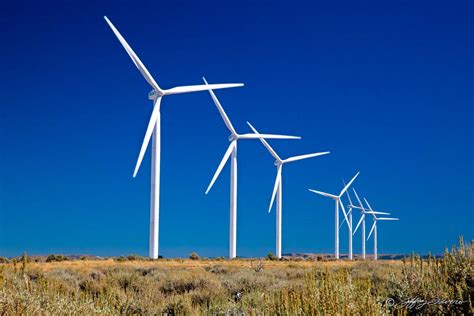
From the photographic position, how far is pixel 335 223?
88500 mm

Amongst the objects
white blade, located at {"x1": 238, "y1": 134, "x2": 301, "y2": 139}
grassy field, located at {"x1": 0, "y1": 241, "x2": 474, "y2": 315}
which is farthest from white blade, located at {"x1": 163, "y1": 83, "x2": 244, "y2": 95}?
grassy field, located at {"x1": 0, "y1": 241, "x2": 474, "y2": 315}

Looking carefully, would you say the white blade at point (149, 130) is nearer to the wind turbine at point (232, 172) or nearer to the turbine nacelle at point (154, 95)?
the turbine nacelle at point (154, 95)

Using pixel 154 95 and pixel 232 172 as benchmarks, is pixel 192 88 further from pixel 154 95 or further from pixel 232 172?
pixel 232 172

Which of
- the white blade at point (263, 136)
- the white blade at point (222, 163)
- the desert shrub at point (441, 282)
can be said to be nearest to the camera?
the desert shrub at point (441, 282)

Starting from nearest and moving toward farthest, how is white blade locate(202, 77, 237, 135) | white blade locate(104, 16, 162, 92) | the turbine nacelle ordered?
white blade locate(104, 16, 162, 92) < the turbine nacelle < white blade locate(202, 77, 237, 135)

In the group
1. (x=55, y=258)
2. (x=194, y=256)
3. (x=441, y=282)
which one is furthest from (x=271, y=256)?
(x=441, y=282)

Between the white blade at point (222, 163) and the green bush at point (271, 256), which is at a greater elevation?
the white blade at point (222, 163)

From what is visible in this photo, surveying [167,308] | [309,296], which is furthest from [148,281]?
[309,296]

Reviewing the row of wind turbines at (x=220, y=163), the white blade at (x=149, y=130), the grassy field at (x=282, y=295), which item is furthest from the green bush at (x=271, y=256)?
the grassy field at (x=282, y=295)

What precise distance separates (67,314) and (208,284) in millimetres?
10310

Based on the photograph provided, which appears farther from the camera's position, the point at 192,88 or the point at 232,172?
the point at 232,172

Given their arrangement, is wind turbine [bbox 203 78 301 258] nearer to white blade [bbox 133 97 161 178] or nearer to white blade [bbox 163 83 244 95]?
white blade [bbox 163 83 244 95]

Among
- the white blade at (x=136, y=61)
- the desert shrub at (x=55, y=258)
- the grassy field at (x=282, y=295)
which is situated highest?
the white blade at (x=136, y=61)

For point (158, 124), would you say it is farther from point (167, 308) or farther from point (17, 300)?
point (17, 300)
